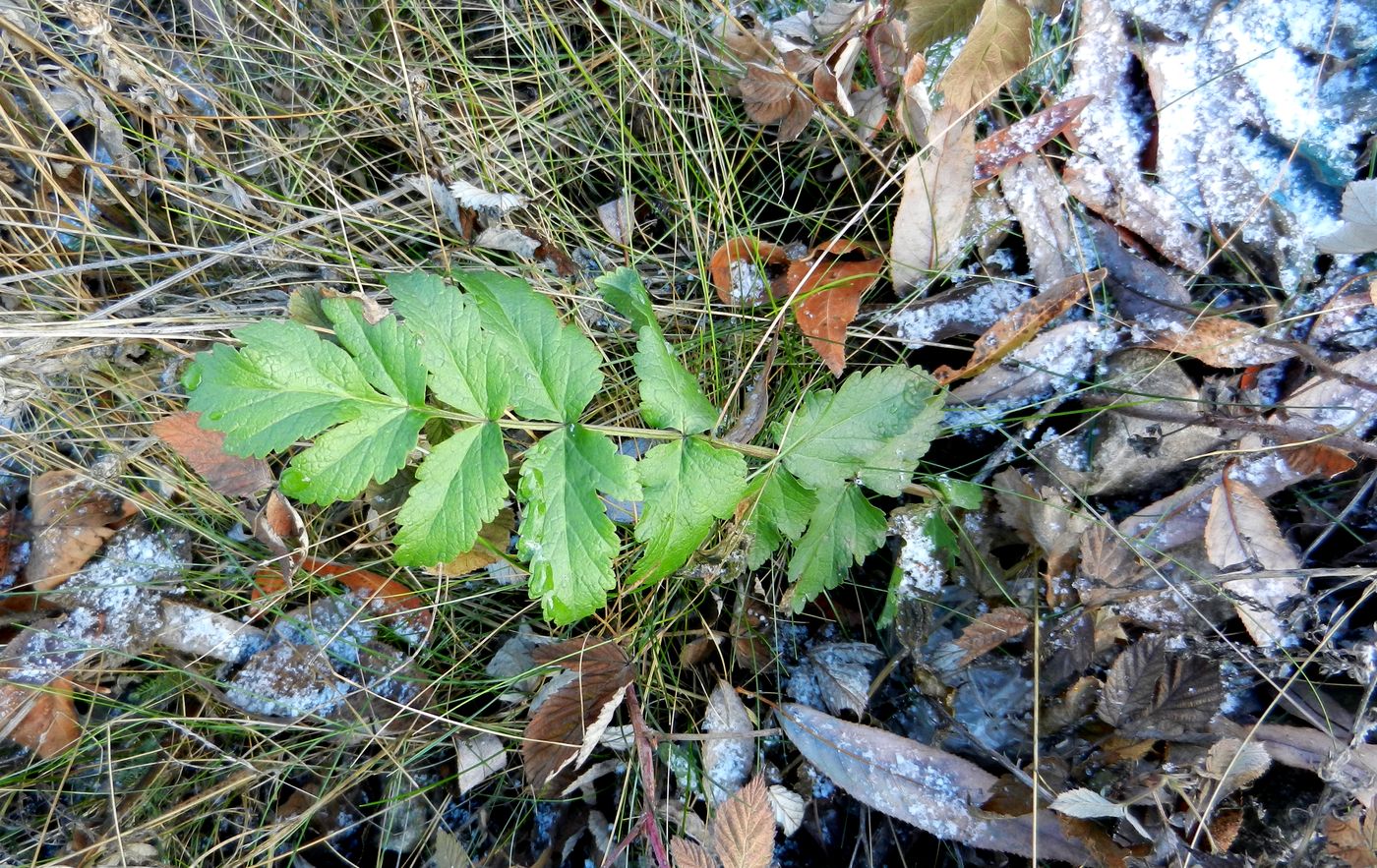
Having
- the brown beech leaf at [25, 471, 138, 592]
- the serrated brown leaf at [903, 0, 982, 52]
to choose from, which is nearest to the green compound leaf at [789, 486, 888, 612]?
the serrated brown leaf at [903, 0, 982, 52]

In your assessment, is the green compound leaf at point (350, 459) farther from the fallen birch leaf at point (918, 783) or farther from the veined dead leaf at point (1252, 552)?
the veined dead leaf at point (1252, 552)

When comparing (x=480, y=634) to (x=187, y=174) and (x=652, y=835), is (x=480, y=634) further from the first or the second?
(x=187, y=174)

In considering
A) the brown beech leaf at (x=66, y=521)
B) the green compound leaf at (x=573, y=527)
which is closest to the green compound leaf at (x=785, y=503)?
the green compound leaf at (x=573, y=527)

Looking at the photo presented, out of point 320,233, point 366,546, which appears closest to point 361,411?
point 366,546

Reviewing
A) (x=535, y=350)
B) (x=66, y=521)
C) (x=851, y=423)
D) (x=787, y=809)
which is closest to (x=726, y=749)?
(x=787, y=809)

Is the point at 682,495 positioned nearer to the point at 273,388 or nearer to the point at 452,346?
the point at 452,346

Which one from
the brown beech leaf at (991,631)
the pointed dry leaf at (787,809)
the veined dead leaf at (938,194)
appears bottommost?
the pointed dry leaf at (787,809)
